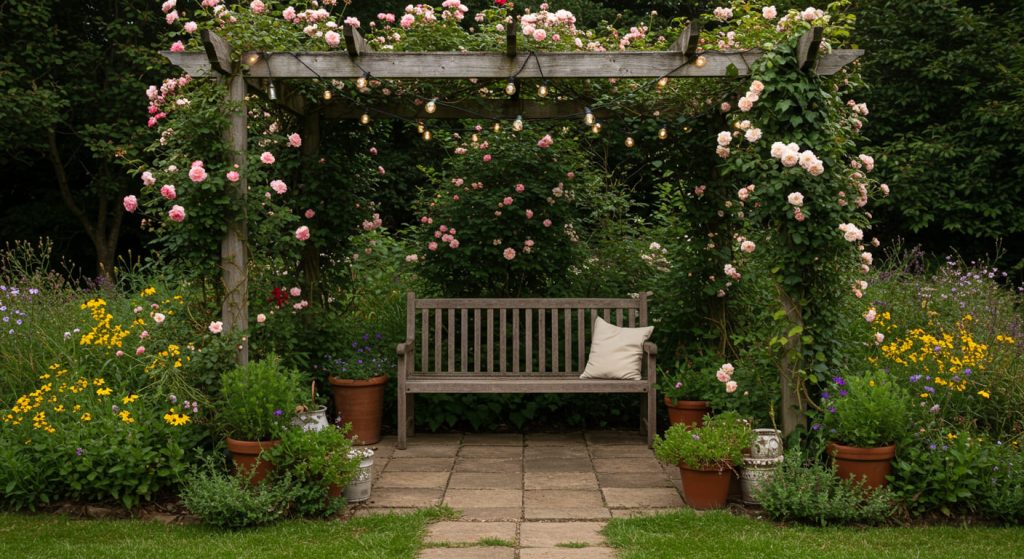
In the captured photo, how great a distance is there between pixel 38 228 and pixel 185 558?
11.7 metres

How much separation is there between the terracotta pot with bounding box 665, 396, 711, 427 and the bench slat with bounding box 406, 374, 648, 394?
0.73ft

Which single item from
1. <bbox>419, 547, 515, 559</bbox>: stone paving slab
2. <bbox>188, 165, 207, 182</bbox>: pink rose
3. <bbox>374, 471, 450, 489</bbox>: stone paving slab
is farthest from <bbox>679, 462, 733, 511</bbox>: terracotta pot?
<bbox>188, 165, 207, 182</bbox>: pink rose

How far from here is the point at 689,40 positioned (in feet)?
16.0

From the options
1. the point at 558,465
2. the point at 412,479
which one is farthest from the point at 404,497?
the point at 558,465

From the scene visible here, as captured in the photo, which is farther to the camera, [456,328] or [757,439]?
[456,328]

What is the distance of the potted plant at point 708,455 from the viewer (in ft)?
14.7

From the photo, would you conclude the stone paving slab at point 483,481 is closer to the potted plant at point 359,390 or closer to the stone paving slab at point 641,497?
the stone paving slab at point 641,497

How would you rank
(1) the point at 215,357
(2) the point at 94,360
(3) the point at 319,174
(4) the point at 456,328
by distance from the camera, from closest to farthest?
1. (1) the point at 215,357
2. (2) the point at 94,360
3. (3) the point at 319,174
4. (4) the point at 456,328

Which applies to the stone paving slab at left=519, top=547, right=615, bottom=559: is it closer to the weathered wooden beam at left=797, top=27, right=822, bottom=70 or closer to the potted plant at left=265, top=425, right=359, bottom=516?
the potted plant at left=265, top=425, right=359, bottom=516

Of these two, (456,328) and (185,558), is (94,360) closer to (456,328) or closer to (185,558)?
(185,558)

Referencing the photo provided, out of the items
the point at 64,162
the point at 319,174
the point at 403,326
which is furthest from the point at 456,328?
the point at 64,162

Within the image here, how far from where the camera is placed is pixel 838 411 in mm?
4496

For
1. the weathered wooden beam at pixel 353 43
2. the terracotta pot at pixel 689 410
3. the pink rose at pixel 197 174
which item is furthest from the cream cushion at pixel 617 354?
the pink rose at pixel 197 174

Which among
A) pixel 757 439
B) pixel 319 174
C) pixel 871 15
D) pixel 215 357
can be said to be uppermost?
pixel 871 15
